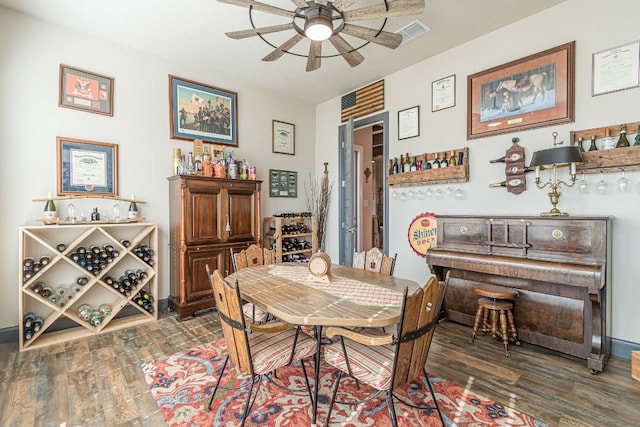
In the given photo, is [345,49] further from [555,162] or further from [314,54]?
[555,162]

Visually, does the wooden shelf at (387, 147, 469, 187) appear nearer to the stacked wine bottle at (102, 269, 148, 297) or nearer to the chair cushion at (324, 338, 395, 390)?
the chair cushion at (324, 338, 395, 390)

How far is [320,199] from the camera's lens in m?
5.48

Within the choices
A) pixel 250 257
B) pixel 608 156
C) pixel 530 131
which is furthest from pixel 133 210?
pixel 608 156

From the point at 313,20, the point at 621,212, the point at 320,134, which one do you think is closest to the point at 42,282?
the point at 313,20

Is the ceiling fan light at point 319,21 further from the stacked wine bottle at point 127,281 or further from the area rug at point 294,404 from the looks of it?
the stacked wine bottle at point 127,281

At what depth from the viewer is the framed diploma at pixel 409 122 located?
406 cm

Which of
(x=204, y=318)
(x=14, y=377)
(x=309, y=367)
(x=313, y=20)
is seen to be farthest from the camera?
(x=204, y=318)

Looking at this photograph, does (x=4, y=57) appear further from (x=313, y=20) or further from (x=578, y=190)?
(x=578, y=190)

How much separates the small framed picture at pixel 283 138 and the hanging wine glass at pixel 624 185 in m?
4.14

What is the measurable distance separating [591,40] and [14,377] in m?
5.59

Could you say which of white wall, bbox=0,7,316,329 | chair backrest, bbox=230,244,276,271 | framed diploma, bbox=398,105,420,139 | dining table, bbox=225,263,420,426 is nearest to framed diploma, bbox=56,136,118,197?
white wall, bbox=0,7,316,329

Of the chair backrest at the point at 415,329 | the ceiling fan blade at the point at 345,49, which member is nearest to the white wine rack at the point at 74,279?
the ceiling fan blade at the point at 345,49

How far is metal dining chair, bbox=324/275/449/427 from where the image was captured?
1521 mm

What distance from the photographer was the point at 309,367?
252 centimetres
